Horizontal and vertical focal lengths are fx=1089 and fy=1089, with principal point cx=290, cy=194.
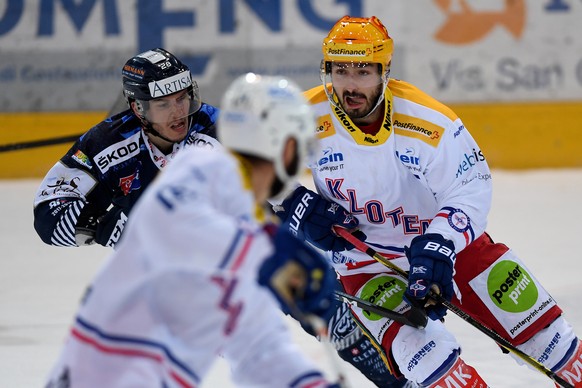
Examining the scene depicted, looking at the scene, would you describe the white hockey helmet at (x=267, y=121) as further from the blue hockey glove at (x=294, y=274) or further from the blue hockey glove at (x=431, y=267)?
the blue hockey glove at (x=431, y=267)

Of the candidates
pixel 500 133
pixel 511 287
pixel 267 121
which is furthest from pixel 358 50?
pixel 500 133

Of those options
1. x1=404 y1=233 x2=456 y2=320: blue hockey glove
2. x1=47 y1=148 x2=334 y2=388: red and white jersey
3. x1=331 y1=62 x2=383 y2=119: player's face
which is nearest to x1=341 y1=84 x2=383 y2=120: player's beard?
x1=331 y1=62 x2=383 y2=119: player's face

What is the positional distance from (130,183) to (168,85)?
14.5 inches

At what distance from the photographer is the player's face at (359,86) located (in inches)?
139

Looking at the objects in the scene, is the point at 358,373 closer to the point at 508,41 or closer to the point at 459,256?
the point at 459,256

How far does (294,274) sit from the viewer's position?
2014 millimetres

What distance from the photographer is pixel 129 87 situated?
12.3 ft

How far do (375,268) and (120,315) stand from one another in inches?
68.9

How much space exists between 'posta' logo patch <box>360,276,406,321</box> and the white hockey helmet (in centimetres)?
134

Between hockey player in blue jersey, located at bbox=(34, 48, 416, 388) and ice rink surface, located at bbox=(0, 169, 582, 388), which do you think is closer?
hockey player in blue jersey, located at bbox=(34, 48, 416, 388)

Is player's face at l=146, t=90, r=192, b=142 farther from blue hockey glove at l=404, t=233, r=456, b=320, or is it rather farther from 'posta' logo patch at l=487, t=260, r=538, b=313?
'posta' logo patch at l=487, t=260, r=538, b=313

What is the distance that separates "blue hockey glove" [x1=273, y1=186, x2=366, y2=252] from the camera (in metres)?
3.61

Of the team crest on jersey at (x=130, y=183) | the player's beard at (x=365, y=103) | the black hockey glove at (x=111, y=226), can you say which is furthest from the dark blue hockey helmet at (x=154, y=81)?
the player's beard at (x=365, y=103)

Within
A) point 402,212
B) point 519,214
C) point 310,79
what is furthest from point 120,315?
point 310,79
